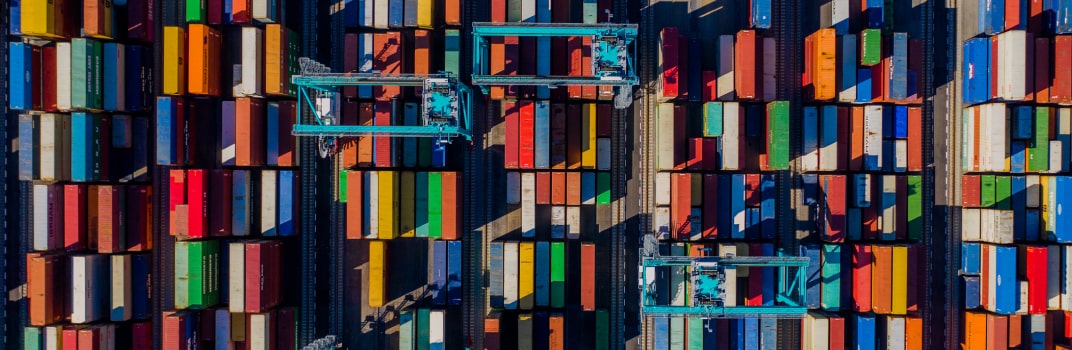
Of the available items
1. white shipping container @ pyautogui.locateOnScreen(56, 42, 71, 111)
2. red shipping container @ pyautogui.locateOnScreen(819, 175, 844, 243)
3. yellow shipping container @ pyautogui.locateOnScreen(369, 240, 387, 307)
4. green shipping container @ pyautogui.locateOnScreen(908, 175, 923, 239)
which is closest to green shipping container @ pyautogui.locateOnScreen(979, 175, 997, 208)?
green shipping container @ pyautogui.locateOnScreen(908, 175, 923, 239)

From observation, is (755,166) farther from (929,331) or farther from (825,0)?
(929,331)

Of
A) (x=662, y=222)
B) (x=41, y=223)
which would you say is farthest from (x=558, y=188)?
(x=41, y=223)

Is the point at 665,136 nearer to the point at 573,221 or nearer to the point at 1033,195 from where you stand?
the point at 573,221

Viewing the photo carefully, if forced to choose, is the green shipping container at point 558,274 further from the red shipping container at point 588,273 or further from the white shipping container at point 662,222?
the white shipping container at point 662,222

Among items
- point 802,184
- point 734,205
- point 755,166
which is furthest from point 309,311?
point 802,184

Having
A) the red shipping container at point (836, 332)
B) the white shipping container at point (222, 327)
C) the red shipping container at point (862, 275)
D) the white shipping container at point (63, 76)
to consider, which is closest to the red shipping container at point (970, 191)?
the red shipping container at point (862, 275)

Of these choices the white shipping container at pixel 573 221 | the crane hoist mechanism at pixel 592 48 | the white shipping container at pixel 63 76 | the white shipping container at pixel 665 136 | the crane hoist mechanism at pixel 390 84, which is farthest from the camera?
the white shipping container at pixel 573 221
